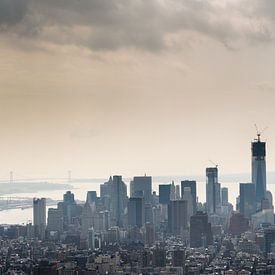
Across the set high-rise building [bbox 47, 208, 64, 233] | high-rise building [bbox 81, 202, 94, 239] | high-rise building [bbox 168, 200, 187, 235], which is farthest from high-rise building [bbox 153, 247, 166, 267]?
high-rise building [bbox 47, 208, 64, 233]

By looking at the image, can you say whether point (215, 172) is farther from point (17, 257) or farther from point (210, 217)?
point (17, 257)

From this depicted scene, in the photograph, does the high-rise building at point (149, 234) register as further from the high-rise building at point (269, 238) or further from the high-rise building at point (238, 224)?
the high-rise building at point (269, 238)

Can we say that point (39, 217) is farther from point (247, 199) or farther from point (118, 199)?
point (247, 199)

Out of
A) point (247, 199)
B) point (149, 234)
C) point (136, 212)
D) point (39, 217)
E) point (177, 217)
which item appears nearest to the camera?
point (149, 234)

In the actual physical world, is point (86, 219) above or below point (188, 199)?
below

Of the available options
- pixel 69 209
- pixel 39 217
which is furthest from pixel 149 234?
pixel 69 209

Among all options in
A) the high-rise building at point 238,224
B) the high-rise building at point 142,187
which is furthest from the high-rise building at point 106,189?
the high-rise building at point 238,224

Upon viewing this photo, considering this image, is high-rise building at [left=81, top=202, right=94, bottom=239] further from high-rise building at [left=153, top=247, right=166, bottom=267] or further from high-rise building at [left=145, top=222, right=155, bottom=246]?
high-rise building at [left=153, top=247, right=166, bottom=267]
